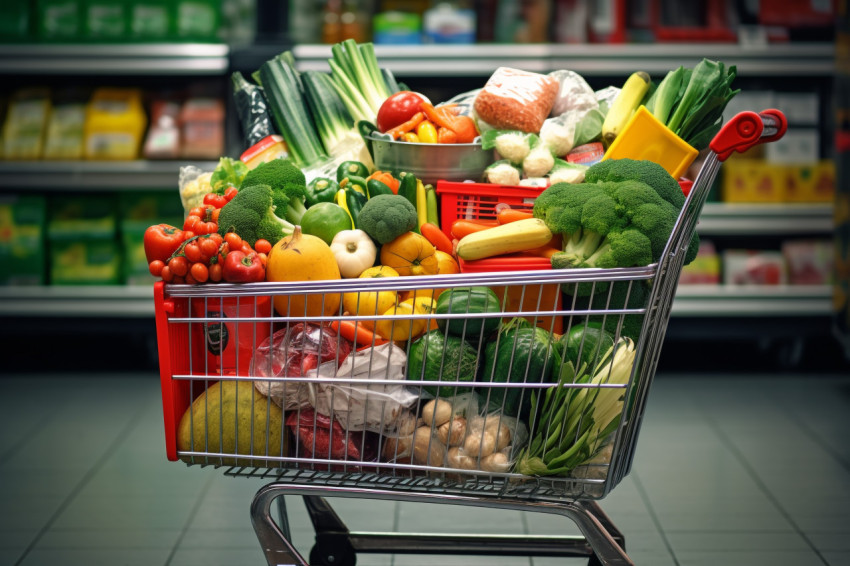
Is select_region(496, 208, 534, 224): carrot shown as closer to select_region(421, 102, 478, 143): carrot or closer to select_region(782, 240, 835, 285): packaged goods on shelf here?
select_region(421, 102, 478, 143): carrot

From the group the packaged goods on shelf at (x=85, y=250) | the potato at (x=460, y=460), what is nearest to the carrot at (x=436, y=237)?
the potato at (x=460, y=460)

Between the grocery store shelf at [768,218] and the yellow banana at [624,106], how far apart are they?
2.33 meters

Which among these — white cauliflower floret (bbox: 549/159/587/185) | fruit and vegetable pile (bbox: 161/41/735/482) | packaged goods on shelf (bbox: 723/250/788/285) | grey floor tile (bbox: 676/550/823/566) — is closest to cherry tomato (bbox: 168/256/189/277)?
fruit and vegetable pile (bbox: 161/41/735/482)

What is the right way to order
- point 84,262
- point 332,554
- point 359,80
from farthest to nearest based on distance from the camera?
point 84,262 < point 359,80 < point 332,554

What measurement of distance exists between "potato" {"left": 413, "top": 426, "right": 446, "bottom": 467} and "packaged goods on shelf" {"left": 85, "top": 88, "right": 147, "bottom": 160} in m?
3.20

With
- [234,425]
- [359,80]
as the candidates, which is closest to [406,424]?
[234,425]

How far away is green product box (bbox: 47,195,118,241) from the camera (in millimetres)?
4352

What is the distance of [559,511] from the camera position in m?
1.57

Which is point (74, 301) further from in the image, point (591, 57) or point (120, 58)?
point (591, 57)

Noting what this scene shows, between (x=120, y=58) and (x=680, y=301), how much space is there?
2980 mm

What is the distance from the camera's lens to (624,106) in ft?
6.73

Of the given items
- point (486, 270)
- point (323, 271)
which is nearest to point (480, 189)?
point (486, 270)

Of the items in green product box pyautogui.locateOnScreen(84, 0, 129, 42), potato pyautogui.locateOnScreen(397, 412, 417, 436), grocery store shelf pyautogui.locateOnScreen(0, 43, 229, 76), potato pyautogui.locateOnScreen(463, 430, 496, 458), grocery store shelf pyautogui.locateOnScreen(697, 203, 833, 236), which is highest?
green product box pyautogui.locateOnScreen(84, 0, 129, 42)

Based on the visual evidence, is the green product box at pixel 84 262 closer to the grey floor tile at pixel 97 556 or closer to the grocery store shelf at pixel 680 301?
the grocery store shelf at pixel 680 301
